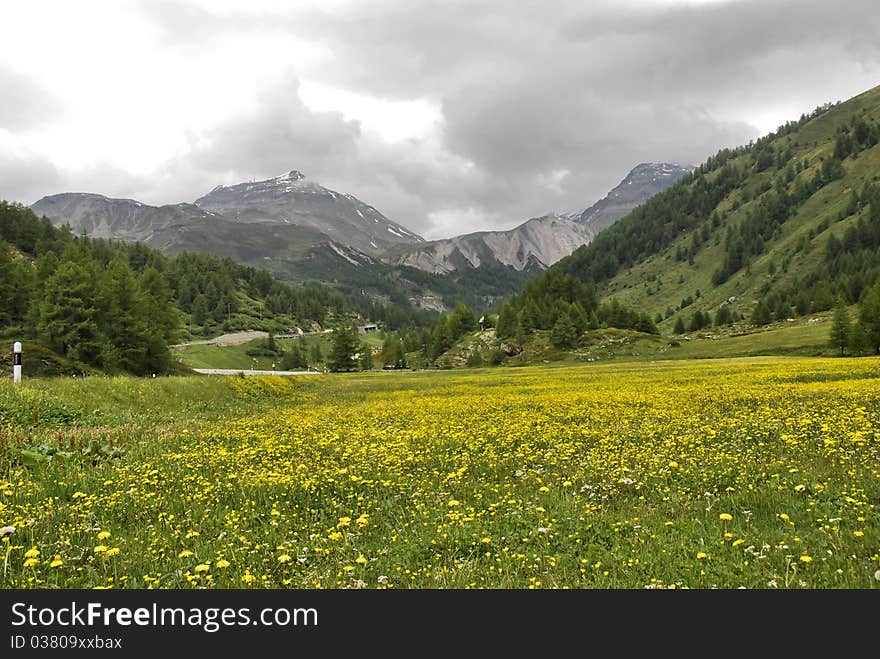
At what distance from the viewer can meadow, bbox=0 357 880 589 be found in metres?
6.21

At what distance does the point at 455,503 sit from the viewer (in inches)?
344

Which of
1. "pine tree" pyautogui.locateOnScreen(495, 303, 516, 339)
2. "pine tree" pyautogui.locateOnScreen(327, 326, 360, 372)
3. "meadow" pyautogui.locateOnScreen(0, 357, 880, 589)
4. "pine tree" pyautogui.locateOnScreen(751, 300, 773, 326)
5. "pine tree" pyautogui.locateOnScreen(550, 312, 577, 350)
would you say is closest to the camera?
"meadow" pyautogui.locateOnScreen(0, 357, 880, 589)

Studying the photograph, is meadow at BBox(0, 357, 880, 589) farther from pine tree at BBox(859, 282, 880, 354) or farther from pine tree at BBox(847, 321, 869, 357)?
pine tree at BBox(859, 282, 880, 354)

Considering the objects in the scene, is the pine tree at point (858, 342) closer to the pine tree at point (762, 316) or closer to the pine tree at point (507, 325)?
the pine tree at point (507, 325)

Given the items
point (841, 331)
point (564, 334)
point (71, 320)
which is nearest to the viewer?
point (71, 320)

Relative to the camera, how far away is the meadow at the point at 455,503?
6.21 m

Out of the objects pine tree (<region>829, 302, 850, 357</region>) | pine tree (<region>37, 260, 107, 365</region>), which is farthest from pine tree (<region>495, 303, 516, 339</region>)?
pine tree (<region>37, 260, 107, 365</region>)

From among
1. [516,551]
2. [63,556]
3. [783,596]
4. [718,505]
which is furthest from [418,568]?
[718,505]

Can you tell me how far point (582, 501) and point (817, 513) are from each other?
3.55 metres

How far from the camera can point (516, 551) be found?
22.8 feet

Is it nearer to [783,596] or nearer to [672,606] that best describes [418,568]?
[672,606]

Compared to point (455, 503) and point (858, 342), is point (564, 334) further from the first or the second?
point (455, 503)

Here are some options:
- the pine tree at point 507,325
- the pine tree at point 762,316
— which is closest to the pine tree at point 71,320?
the pine tree at point 507,325

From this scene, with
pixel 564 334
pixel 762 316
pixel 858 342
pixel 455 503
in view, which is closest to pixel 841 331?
pixel 858 342
